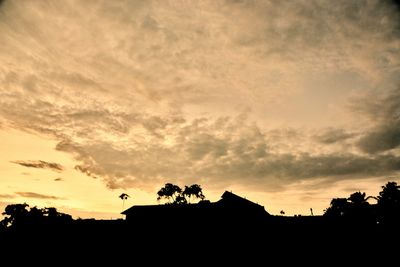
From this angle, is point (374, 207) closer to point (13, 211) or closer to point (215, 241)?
point (215, 241)

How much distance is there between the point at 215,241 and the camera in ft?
94.0

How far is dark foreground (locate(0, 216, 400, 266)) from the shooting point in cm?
2677

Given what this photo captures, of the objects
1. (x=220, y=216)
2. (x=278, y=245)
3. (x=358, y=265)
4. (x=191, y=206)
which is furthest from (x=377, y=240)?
(x=191, y=206)

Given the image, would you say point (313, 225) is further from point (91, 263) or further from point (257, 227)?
point (91, 263)

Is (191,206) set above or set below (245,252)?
above

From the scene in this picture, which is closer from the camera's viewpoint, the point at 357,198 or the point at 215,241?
the point at 215,241

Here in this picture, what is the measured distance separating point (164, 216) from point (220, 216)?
6711 mm

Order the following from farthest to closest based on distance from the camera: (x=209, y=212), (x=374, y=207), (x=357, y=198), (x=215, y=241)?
(x=357, y=198) < (x=374, y=207) < (x=209, y=212) < (x=215, y=241)

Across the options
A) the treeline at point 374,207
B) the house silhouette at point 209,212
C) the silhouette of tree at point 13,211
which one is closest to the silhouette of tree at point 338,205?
the treeline at point 374,207

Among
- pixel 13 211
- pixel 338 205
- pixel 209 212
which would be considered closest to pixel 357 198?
pixel 338 205

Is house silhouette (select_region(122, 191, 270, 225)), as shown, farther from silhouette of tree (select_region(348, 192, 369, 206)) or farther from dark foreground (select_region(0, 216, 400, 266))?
silhouette of tree (select_region(348, 192, 369, 206))

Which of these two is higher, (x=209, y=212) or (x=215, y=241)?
(x=209, y=212)

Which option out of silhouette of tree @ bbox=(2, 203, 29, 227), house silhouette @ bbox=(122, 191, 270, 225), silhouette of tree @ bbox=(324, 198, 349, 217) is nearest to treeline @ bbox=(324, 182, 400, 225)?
silhouette of tree @ bbox=(324, 198, 349, 217)

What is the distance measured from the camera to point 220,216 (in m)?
30.5
